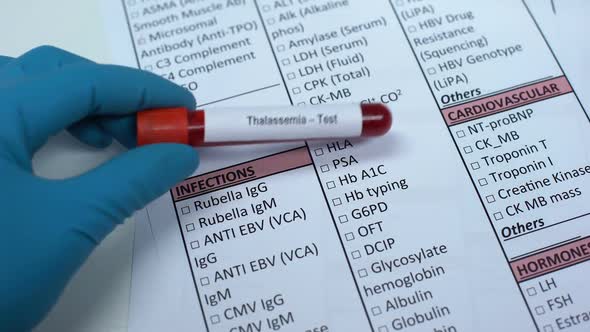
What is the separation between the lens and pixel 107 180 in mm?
506

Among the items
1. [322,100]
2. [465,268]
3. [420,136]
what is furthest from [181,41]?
[465,268]

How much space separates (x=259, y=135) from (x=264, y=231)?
10 centimetres

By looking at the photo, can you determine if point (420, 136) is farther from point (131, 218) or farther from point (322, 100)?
point (131, 218)

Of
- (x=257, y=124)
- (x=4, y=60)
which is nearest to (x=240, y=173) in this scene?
(x=257, y=124)

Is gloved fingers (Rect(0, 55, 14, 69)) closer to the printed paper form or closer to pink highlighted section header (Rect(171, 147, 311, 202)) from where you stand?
the printed paper form

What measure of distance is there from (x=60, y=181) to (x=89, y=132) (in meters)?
0.09

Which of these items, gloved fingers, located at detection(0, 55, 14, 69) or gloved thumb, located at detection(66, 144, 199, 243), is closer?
gloved thumb, located at detection(66, 144, 199, 243)

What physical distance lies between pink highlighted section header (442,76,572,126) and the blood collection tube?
95mm

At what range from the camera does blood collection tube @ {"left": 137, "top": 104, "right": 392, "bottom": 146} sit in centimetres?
54

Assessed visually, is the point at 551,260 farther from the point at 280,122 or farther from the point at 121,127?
the point at 121,127

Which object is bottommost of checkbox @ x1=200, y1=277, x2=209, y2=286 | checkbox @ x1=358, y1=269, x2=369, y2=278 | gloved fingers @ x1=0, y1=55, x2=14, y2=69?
checkbox @ x1=358, y1=269, x2=369, y2=278

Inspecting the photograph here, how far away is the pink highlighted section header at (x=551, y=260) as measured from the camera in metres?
0.54

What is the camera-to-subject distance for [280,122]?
55 cm

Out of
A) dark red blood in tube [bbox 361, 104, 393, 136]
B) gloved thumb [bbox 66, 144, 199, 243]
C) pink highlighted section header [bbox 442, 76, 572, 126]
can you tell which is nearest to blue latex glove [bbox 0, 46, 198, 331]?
gloved thumb [bbox 66, 144, 199, 243]
